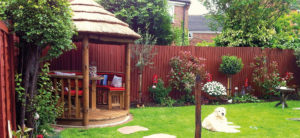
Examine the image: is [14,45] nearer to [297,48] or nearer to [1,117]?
[1,117]

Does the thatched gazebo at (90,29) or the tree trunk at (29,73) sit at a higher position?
the thatched gazebo at (90,29)

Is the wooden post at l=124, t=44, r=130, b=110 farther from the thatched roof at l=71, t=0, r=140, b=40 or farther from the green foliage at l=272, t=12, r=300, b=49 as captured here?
the green foliage at l=272, t=12, r=300, b=49

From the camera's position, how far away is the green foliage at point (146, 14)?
522 inches

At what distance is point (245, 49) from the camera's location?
11.8 metres

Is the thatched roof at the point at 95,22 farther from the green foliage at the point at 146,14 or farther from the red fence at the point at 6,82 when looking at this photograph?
the green foliage at the point at 146,14

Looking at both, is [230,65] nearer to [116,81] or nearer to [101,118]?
[116,81]

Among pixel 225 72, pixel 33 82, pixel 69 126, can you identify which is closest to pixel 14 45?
pixel 33 82

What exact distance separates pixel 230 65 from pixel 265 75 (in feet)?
6.32

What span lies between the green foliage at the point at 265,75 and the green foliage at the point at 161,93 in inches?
165

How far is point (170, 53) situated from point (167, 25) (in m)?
3.62

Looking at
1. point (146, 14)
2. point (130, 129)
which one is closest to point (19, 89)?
point (130, 129)

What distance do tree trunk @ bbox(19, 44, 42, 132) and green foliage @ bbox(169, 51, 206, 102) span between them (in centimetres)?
609

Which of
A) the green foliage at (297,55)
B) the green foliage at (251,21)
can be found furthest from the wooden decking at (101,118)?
the green foliage at (297,55)

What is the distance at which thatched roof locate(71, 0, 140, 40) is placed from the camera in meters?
6.34
